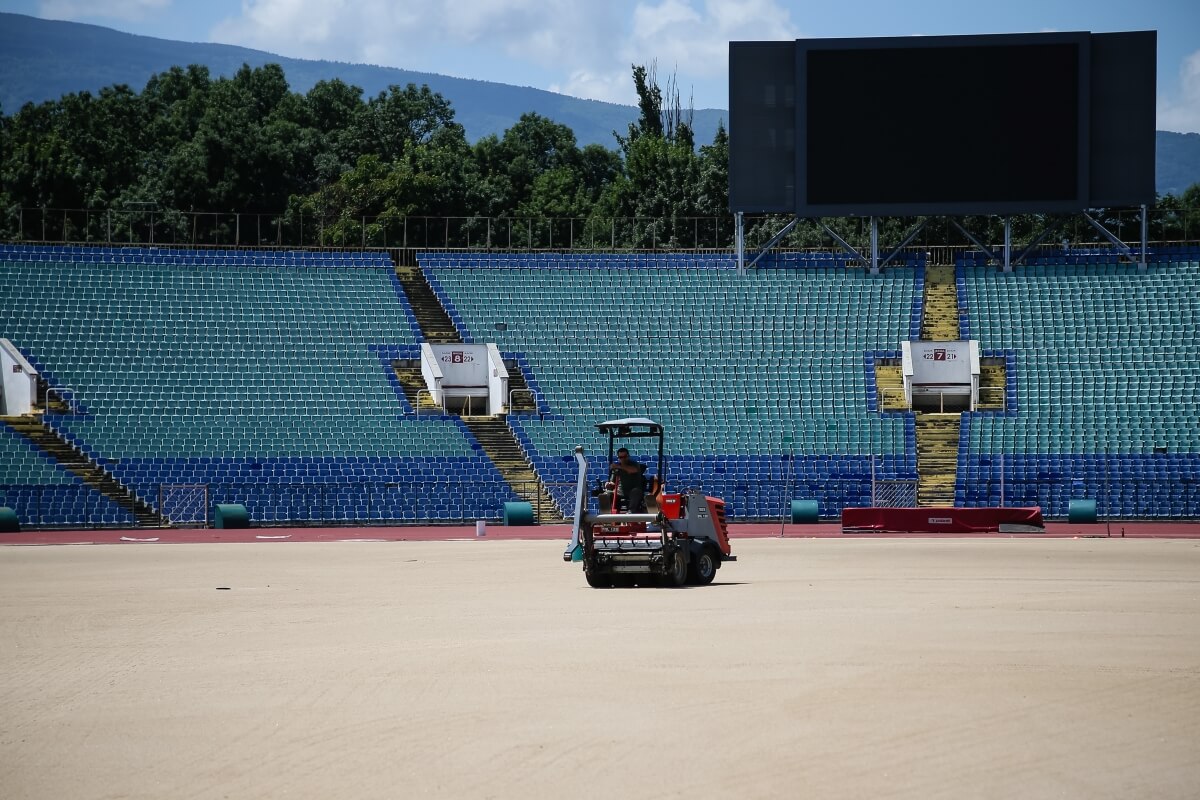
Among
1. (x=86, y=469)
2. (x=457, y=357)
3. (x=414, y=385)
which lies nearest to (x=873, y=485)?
(x=457, y=357)

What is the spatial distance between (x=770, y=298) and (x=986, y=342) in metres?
8.05

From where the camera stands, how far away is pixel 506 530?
45.7 m

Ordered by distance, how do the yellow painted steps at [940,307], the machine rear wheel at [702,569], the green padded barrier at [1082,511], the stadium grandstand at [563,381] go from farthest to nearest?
the yellow painted steps at [940,307] → the stadium grandstand at [563,381] → the green padded barrier at [1082,511] → the machine rear wheel at [702,569]

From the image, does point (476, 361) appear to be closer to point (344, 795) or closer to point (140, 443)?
point (140, 443)

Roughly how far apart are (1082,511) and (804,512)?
27.0 ft

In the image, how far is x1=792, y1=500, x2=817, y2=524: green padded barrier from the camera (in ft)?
155

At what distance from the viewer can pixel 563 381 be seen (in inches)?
2133

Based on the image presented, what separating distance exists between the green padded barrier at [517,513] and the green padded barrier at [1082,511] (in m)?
16.3

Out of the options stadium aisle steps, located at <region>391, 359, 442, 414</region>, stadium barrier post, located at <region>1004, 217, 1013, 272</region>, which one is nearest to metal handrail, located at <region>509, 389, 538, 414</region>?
stadium aisle steps, located at <region>391, 359, 442, 414</region>

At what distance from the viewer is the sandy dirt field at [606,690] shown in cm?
1082

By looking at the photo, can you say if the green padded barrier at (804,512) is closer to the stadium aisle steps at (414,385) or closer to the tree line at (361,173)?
the stadium aisle steps at (414,385)

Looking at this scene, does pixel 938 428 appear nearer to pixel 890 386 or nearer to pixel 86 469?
pixel 890 386

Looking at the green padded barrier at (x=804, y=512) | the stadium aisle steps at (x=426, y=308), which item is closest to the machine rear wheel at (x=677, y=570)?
Result: the green padded barrier at (x=804, y=512)

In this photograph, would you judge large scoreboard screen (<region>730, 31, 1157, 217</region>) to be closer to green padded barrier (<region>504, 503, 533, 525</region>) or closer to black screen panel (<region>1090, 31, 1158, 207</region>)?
black screen panel (<region>1090, 31, 1158, 207</region>)
